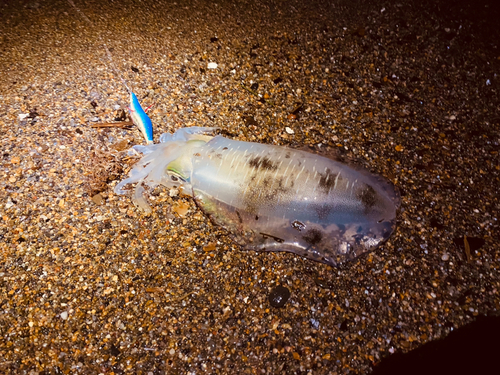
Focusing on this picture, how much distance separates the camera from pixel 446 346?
1828mm

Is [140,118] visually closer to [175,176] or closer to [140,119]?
[140,119]

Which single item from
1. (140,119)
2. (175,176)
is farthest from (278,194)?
(140,119)

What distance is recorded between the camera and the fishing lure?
2141mm

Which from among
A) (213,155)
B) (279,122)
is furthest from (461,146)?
(213,155)

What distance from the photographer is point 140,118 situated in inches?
94.9

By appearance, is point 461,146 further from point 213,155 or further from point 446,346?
point 213,155

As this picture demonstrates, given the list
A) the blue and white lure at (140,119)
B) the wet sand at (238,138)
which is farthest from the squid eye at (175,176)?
the blue and white lure at (140,119)

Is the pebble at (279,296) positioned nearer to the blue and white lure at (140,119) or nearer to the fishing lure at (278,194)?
the fishing lure at (278,194)

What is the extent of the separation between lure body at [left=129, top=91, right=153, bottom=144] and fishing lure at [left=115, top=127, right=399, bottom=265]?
12 centimetres

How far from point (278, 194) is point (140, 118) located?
53.1 inches

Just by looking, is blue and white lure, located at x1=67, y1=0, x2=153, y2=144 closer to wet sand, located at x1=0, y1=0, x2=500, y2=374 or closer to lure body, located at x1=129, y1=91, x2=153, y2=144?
lure body, located at x1=129, y1=91, x2=153, y2=144

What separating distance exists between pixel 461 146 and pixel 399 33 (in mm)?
1387

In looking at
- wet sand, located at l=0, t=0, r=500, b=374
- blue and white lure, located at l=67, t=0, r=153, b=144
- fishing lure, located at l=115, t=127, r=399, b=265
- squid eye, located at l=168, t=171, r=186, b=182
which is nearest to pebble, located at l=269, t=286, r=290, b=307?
wet sand, located at l=0, t=0, r=500, b=374

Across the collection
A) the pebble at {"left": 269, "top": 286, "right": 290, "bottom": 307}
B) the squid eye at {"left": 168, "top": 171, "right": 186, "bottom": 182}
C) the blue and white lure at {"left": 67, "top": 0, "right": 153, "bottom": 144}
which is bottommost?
the pebble at {"left": 269, "top": 286, "right": 290, "bottom": 307}
